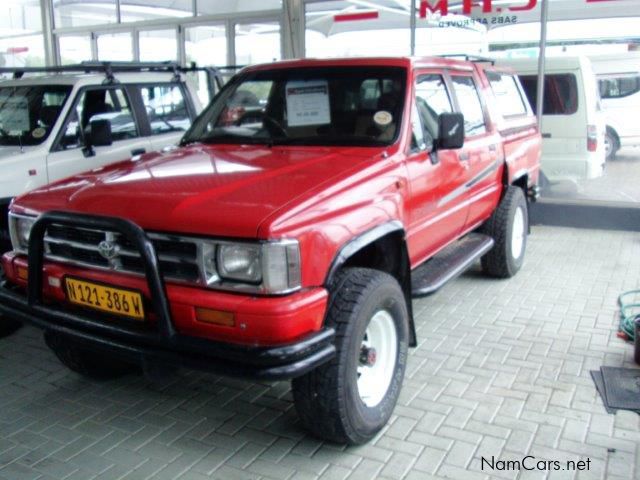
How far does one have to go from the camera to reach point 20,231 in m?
3.61

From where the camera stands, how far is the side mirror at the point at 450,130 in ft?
13.3

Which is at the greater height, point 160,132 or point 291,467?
point 160,132

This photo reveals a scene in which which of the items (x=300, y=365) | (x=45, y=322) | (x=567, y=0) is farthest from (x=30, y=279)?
(x=567, y=0)

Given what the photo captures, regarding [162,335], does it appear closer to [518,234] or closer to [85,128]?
[85,128]

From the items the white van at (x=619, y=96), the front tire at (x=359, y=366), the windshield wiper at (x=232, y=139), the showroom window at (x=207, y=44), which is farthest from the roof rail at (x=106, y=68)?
the white van at (x=619, y=96)

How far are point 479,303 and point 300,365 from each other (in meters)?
3.12

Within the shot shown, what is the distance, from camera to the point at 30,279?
3.28 metres

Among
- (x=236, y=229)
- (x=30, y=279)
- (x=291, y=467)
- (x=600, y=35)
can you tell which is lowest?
(x=291, y=467)

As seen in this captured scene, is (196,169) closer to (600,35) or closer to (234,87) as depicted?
(234,87)

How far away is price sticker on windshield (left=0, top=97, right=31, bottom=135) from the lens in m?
5.55

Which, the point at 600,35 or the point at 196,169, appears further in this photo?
→ the point at 600,35

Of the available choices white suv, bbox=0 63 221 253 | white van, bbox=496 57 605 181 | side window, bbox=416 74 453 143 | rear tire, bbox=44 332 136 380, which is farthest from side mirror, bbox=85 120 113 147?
white van, bbox=496 57 605 181

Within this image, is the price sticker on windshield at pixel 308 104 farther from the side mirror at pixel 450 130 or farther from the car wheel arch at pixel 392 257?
the car wheel arch at pixel 392 257

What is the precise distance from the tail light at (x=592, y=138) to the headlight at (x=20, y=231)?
7.46 meters
